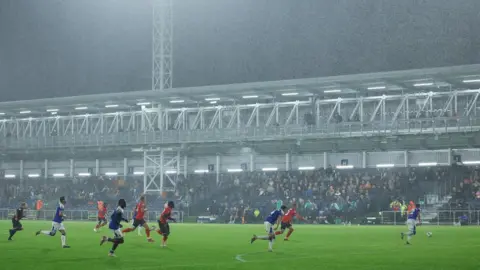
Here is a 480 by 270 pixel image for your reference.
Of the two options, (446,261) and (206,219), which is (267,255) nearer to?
(446,261)

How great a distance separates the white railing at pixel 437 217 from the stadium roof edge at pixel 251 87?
11367 millimetres

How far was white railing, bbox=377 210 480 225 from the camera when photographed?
189 feet

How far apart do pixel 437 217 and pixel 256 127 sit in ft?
67.2

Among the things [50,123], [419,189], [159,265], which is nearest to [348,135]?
[419,189]

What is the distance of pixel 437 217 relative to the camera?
59531 mm

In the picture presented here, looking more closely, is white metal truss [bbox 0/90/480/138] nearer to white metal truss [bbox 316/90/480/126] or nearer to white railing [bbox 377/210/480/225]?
white metal truss [bbox 316/90/480/126]

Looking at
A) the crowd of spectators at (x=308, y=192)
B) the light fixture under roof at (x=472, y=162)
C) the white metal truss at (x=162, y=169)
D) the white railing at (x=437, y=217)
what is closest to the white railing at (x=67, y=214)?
the crowd of spectators at (x=308, y=192)

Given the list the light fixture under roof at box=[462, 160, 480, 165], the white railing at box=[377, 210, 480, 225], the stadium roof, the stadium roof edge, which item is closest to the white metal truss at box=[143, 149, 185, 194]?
the stadium roof

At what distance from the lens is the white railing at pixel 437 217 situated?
57.7 metres

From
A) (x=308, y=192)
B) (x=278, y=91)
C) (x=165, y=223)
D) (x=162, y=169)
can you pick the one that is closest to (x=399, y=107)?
(x=308, y=192)

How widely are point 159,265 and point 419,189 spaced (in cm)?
4404

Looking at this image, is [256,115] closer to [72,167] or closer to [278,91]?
[278,91]

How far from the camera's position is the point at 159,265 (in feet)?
80.0

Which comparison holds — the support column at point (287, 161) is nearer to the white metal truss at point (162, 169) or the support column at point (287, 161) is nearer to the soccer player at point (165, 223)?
the white metal truss at point (162, 169)
